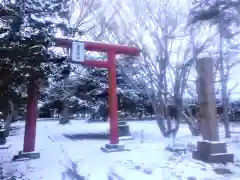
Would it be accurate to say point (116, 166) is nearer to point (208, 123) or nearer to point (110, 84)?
point (208, 123)

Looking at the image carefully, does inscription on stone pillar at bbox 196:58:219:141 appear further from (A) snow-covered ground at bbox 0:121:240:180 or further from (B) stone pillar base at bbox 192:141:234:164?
(A) snow-covered ground at bbox 0:121:240:180

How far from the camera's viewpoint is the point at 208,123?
29.3 ft

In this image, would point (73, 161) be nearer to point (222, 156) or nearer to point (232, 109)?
point (222, 156)

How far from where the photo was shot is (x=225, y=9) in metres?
6.63

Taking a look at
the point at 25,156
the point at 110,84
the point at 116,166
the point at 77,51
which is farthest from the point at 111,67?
the point at 25,156

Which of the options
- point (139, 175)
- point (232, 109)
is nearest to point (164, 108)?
point (139, 175)

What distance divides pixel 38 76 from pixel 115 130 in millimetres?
5558

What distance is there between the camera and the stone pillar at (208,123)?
8.55 metres

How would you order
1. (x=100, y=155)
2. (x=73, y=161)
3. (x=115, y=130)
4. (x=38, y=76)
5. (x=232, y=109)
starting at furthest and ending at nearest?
1. (x=232, y=109)
2. (x=115, y=130)
3. (x=100, y=155)
4. (x=73, y=161)
5. (x=38, y=76)

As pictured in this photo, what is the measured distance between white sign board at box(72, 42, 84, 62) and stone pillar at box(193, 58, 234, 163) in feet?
14.0

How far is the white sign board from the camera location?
10.1 m

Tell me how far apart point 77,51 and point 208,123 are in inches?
208

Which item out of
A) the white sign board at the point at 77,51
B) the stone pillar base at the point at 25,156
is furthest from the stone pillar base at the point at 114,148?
the white sign board at the point at 77,51

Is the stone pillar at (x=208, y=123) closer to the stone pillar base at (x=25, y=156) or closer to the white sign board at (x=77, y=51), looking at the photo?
the white sign board at (x=77, y=51)
